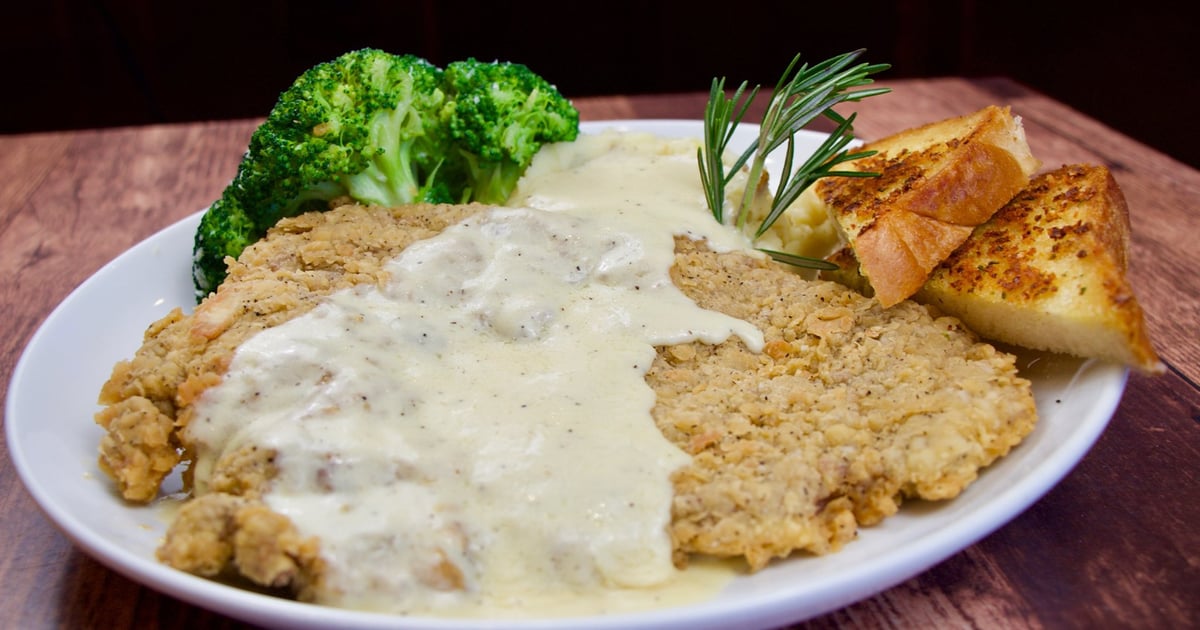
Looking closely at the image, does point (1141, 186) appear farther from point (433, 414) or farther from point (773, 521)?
point (433, 414)

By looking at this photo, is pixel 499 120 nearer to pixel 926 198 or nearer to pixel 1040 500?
pixel 926 198

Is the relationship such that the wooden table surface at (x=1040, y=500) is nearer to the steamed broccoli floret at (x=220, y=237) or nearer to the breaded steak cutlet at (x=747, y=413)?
the breaded steak cutlet at (x=747, y=413)

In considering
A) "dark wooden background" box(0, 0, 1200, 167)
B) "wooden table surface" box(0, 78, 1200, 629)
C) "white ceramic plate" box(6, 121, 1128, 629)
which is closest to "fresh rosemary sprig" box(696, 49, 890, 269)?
"white ceramic plate" box(6, 121, 1128, 629)

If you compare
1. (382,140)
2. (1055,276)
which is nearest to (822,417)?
(1055,276)

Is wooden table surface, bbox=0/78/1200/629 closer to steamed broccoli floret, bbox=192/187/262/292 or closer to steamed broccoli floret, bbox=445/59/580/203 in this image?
steamed broccoli floret, bbox=192/187/262/292

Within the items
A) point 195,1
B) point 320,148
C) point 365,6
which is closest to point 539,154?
point 320,148
